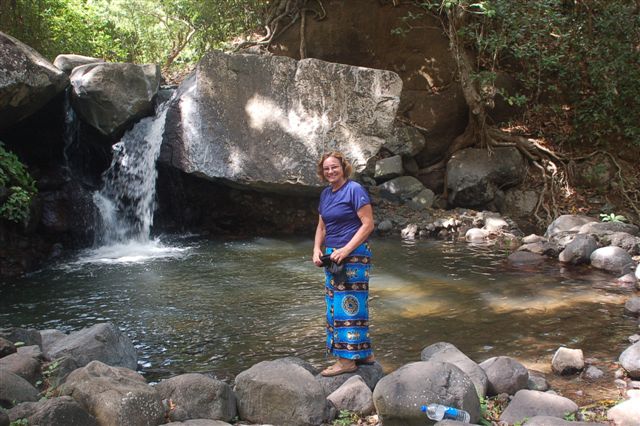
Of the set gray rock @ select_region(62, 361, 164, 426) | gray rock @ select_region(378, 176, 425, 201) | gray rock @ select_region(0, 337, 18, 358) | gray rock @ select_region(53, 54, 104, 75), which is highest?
gray rock @ select_region(53, 54, 104, 75)

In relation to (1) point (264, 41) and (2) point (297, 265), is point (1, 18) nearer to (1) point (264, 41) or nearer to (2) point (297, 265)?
(1) point (264, 41)

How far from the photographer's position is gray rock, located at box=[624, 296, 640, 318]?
5.12 m

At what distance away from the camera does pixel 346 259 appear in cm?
340

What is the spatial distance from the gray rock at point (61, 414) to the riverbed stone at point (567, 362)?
9.47 ft

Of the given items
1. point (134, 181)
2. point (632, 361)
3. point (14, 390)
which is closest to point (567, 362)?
point (632, 361)

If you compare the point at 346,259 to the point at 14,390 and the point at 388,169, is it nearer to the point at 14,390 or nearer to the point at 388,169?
the point at 14,390

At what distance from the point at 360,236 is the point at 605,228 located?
233 inches

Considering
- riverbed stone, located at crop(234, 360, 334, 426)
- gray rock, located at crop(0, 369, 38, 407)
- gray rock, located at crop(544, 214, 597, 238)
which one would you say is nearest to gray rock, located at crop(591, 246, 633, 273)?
gray rock, located at crop(544, 214, 597, 238)

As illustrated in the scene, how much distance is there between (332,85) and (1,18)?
5737 millimetres

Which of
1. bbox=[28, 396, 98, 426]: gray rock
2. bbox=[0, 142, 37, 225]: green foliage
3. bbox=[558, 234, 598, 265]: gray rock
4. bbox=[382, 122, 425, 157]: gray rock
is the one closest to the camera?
bbox=[28, 396, 98, 426]: gray rock

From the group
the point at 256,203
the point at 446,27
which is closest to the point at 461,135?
the point at 446,27

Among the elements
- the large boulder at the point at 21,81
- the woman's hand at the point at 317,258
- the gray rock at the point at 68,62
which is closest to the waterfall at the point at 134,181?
the gray rock at the point at 68,62

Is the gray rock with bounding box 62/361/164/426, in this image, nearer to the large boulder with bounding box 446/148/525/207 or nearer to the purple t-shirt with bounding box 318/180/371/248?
the purple t-shirt with bounding box 318/180/371/248

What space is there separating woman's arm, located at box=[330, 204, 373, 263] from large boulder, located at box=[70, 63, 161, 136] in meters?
6.23
